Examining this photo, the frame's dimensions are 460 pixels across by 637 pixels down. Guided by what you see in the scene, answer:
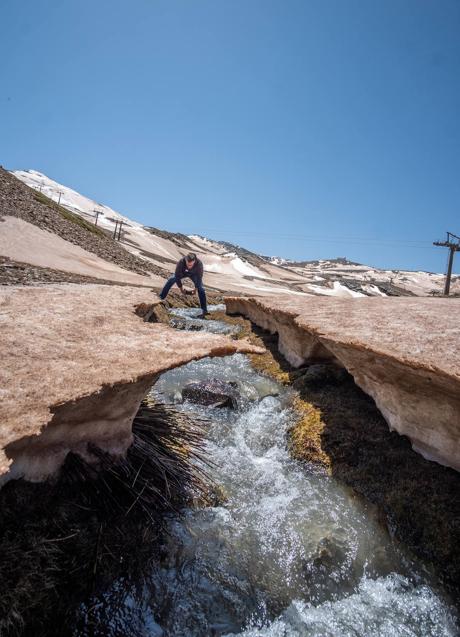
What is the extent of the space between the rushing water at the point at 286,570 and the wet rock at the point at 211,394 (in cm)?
171

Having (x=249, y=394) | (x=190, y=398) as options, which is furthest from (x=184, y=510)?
(x=249, y=394)

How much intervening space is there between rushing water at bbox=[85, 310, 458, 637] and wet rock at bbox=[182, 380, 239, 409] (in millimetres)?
1707

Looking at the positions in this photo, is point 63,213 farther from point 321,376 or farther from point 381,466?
point 381,466

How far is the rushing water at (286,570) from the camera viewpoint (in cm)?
269

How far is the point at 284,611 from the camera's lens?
2.80m

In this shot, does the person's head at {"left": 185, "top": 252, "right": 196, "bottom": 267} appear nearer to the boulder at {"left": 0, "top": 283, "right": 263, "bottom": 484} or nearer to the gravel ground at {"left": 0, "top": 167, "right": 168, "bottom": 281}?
the boulder at {"left": 0, "top": 283, "right": 263, "bottom": 484}

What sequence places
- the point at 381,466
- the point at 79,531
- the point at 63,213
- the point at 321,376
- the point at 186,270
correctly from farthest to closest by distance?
the point at 63,213 < the point at 186,270 < the point at 321,376 < the point at 381,466 < the point at 79,531

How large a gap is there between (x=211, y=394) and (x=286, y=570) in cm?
342

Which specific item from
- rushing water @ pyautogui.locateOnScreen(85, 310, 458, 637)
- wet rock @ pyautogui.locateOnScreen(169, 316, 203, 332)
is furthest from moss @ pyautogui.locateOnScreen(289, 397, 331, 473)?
wet rock @ pyautogui.locateOnScreen(169, 316, 203, 332)

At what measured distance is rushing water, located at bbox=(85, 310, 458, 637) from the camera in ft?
8.83

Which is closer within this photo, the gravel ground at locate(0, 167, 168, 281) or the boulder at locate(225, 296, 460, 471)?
the boulder at locate(225, 296, 460, 471)

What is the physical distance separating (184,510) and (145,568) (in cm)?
73

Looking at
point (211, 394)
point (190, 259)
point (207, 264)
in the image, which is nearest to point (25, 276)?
point (190, 259)

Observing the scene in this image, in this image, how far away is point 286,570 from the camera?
3.15m
